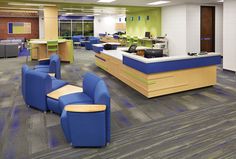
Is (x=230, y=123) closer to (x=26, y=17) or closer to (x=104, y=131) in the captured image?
(x=104, y=131)

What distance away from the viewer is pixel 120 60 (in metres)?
6.91

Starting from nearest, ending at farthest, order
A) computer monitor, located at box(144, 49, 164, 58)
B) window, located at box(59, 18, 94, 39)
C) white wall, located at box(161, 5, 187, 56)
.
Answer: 1. computer monitor, located at box(144, 49, 164, 58)
2. white wall, located at box(161, 5, 187, 56)
3. window, located at box(59, 18, 94, 39)

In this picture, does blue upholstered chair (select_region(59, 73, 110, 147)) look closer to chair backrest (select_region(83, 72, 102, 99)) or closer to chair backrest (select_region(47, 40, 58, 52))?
chair backrest (select_region(83, 72, 102, 99))

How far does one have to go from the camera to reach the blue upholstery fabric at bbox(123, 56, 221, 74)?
17.2 ft

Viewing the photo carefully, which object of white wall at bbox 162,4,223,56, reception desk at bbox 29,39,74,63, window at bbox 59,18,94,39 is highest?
window at bbox 59,18,94,39

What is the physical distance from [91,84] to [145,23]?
11447 mm

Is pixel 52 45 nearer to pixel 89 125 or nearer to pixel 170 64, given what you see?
pixel 170 64

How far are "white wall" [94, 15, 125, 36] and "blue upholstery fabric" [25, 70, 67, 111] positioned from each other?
18235 millimetres

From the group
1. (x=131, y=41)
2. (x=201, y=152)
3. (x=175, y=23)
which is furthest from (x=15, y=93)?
(x=131, y=41)

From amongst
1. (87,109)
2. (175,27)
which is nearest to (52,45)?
(175,27)

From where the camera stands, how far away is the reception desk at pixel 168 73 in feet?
17.6

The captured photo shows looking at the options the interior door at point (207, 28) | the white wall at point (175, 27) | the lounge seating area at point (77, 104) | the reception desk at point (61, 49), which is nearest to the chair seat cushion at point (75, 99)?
the lounge seating area at point (77, 104)

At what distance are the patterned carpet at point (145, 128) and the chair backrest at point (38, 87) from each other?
21 centimetres

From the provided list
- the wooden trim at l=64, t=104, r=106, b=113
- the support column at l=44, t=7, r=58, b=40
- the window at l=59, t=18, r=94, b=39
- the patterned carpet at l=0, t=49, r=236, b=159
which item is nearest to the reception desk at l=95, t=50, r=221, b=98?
the patterned carpet at l=0, t=49, r=236, b=159
